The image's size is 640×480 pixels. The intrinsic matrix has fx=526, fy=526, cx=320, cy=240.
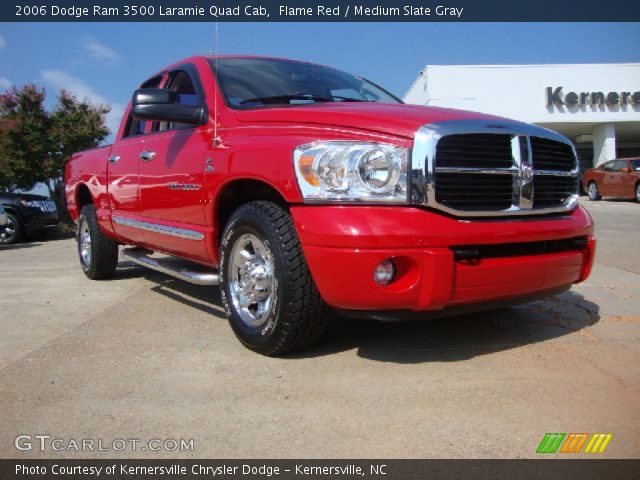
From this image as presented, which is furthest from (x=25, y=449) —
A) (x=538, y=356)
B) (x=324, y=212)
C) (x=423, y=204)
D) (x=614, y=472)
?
(x=538, y=356)

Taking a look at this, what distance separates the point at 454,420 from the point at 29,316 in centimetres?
339

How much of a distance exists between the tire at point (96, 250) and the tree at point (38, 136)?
8004 mm

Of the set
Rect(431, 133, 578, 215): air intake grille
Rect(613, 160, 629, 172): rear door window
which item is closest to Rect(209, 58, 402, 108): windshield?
Rect(431, 133, 578, 215): air intake grille

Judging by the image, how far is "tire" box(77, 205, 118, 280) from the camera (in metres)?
5.33

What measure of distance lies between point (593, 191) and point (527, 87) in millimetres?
7732

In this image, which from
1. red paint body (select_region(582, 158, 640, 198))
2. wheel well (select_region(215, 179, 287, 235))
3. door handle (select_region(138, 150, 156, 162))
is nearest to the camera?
wheel well (select_region(215, 179, 287, 235))

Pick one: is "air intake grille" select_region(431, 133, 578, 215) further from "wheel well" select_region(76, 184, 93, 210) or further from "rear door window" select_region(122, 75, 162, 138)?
"wheel well" select_region(76, 184, 93, 210)

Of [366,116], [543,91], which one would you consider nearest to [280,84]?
[366,116]

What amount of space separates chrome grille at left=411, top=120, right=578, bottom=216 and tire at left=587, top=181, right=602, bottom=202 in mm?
16571

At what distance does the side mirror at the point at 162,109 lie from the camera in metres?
3.27

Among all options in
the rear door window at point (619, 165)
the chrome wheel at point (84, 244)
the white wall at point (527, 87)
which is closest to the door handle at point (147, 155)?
the chrome wheel at point (84, 244)

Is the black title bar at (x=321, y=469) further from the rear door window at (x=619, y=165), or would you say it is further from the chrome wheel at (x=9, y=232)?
the rear door window at (x=619, y=165)

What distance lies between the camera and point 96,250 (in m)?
5.33

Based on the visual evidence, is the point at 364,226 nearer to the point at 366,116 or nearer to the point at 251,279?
the point at 366,116
